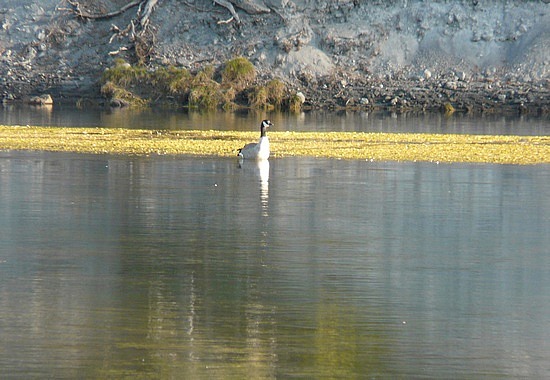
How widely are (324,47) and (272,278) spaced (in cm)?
4387

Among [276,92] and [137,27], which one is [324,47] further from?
[137,27]

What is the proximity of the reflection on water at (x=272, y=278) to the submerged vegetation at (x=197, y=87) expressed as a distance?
31597mm

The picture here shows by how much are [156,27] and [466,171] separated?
1453 inches

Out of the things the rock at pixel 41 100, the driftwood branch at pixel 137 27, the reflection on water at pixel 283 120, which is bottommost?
the reflection on water at pixel 283 120

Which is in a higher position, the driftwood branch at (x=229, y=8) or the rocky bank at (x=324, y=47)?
the driftwood branch at (x=229, y=8)

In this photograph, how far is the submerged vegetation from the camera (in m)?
50.7

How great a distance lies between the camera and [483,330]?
31.4 ft

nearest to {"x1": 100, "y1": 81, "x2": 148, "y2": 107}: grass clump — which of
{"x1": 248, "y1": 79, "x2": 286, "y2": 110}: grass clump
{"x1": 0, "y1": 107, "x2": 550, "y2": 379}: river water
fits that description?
{"x1": 248, "y1": 79, "x2": 286, "y2": 110}: grass clump

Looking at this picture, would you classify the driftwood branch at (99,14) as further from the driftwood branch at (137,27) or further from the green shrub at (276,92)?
the green shrub at (276,92)

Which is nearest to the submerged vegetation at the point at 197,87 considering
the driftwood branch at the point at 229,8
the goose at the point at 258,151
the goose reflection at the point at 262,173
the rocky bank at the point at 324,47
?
the rocky bank at the point at 324,47

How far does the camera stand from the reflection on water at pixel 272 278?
8.73m

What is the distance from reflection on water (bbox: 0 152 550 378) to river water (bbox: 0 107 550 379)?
0.08 feet

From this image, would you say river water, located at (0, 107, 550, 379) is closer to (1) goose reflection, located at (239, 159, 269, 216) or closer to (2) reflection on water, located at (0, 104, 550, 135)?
(1) goose reflection, located at (239, 159, 269, 216)

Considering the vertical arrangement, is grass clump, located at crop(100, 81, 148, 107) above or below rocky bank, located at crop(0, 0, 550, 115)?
below
